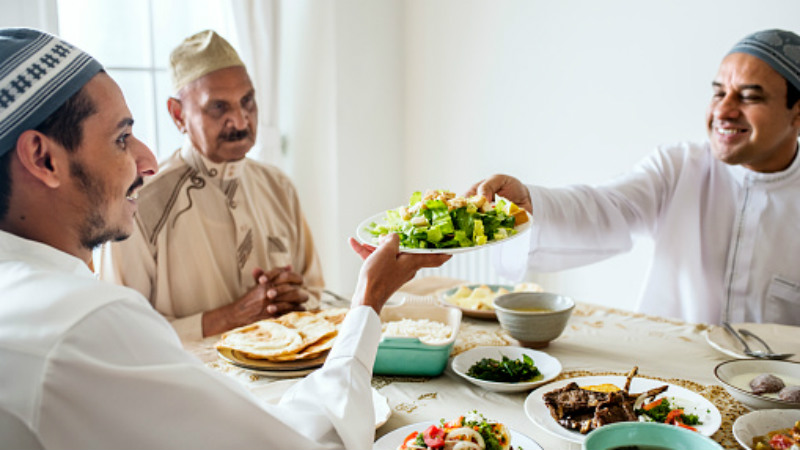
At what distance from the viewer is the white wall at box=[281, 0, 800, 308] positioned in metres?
3.45

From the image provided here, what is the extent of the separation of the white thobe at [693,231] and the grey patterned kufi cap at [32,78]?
181 cm

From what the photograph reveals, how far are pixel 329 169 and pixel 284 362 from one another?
9.13 feet

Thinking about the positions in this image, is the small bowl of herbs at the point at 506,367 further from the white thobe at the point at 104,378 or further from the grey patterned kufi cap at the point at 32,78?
the grey patterned kufi cap at the point at 32,78

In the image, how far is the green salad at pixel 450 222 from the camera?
1.71 m

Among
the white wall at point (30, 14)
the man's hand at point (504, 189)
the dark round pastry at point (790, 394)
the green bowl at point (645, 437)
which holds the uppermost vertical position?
the white wall at point (30, 14)

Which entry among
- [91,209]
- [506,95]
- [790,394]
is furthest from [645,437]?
[506,95]

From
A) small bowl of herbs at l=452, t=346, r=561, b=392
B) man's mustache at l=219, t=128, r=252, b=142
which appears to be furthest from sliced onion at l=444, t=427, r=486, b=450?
man's mustache at l=219, t=128, r=252, b=142

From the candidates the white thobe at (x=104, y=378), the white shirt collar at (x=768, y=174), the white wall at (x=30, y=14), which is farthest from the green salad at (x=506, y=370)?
the white wall at (x=30, y=14)

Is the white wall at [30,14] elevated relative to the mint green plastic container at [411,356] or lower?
elevated

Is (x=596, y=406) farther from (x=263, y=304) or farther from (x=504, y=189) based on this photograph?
(x=263, y=304)

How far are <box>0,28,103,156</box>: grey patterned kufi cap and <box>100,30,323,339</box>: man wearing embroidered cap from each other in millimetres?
1393

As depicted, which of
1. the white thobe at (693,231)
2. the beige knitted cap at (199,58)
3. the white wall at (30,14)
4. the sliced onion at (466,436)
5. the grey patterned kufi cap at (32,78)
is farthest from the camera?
the white wall at (30,14)

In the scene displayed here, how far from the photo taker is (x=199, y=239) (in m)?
2.74

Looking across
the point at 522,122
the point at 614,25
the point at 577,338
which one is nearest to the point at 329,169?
the point at 522,122
